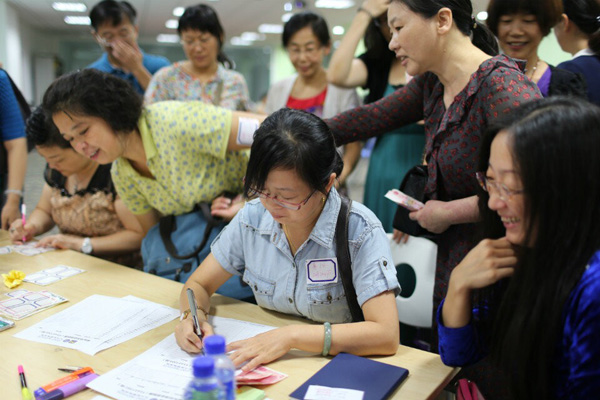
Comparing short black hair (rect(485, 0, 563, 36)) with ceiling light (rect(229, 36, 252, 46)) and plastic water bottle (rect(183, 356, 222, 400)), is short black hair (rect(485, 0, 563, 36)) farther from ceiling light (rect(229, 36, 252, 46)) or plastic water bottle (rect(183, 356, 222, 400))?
ceiling light (rect(229, 36, 252, 46))

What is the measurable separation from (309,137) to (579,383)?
77cm

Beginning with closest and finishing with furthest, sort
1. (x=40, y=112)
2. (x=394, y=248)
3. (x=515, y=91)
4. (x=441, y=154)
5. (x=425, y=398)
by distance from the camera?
(x=425, y=398) < (x=515, y=91) < (x=441, y=154) < (x=394, y=248) < (x=40, y=112)

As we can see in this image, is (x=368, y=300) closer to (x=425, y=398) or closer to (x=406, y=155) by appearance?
(x=425, y=398)

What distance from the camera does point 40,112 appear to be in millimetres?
2115

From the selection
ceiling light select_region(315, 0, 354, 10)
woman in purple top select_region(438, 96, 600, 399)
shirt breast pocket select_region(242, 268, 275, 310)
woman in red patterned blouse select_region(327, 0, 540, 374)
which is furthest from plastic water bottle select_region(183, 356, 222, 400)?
ceiling light select_region(315, 0, 354, 10)

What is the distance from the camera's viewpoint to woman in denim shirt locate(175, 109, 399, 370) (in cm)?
120

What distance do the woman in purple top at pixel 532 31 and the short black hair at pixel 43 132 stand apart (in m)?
1.75

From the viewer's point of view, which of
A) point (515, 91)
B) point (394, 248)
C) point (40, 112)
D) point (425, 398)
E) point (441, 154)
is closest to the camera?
point (425, 398)

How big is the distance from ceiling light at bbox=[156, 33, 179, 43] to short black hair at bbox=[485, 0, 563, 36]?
12.8 m

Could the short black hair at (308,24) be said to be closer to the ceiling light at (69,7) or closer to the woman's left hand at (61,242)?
the woman's left hand at (61,242)

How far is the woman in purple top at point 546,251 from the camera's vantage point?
2.91 ft

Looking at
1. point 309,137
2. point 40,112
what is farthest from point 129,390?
point 40,112

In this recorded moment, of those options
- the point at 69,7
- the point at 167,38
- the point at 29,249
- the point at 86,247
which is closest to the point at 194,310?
the point at 86,247

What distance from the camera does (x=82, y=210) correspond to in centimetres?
221
